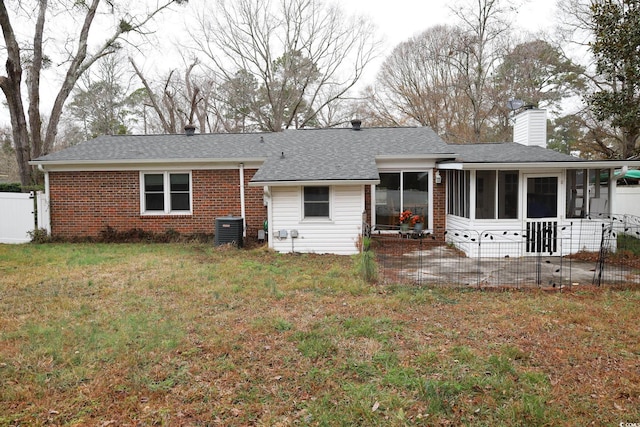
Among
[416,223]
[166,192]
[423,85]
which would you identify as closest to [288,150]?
[166,192]

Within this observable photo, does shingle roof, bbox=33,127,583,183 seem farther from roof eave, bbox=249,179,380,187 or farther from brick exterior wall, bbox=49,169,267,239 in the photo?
brick exterior wall, bbox=49,169,267,239

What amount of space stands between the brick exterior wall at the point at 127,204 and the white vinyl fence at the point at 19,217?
0.87 ft

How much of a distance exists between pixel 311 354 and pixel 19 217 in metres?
13.0

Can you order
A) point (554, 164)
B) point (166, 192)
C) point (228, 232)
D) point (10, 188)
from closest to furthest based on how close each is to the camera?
1. point (554, 164)
2. point (228, 232)
3. point (166, 192)
4. point (10, 188)

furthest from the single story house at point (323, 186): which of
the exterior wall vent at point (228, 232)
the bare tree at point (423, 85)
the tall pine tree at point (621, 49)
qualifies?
the bare tree at point (423, 85)

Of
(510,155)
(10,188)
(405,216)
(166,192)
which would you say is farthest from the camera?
(10,188)

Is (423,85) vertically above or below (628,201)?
above

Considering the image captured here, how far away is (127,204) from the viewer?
1355 centimetres

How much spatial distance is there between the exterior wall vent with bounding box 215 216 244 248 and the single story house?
3.66ft

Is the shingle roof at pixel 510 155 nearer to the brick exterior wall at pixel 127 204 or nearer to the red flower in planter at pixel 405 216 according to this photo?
the red flower in planter at pixel 405 216

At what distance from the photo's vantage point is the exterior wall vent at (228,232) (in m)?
12.1

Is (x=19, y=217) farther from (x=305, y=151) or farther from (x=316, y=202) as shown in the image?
(x=316, y=202)

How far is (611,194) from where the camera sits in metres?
11.0

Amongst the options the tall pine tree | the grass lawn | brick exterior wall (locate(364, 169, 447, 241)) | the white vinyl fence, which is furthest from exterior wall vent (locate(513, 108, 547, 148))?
the white vinyl fence
